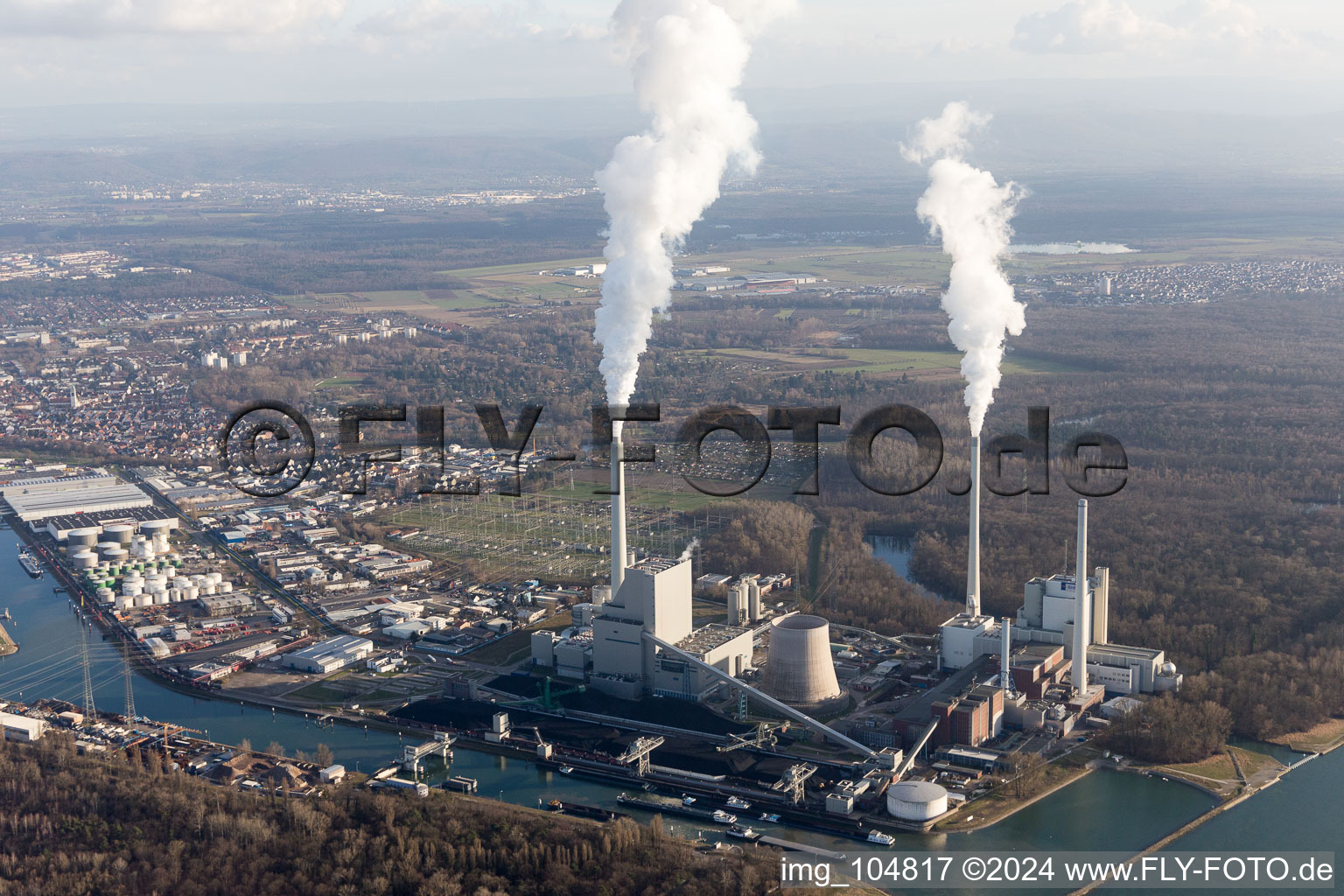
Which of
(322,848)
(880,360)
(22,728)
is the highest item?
(880,360)

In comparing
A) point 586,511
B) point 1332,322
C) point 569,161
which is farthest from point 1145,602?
point 569,161

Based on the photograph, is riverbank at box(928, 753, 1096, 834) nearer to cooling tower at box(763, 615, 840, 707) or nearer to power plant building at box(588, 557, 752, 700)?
cooling tower at box(763, 615, 840, 707)

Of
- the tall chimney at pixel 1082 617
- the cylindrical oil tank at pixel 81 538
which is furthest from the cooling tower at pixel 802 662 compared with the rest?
the cylindrical oil tank at pixel 81 538

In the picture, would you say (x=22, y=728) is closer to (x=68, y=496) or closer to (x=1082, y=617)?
(x=1082, y=617)

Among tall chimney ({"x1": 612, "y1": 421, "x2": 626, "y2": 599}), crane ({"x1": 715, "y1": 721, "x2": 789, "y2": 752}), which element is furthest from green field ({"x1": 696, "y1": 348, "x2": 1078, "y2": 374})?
crane ({"x1": 715, "y1": 721, "x2": 789, "y2": 752})

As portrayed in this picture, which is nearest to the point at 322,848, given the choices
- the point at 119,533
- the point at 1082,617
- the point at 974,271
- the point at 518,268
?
the point at 1082,617

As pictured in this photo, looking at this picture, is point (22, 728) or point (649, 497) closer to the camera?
point (22, 728)
